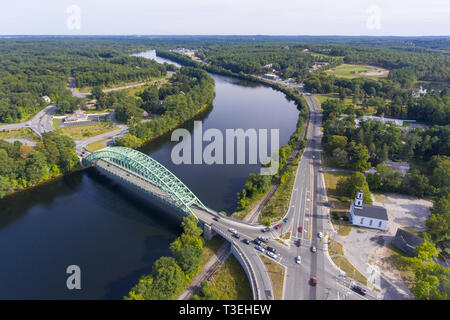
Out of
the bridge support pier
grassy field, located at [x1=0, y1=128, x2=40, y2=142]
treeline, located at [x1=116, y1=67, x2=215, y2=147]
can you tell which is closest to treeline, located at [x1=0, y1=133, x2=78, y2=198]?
treeline, located at [x1=116, y1=67, x2=215, y2=147]

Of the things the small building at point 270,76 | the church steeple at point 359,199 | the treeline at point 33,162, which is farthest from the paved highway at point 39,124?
the small building at point 270,76

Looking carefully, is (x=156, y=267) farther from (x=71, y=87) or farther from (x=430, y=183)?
(x=71, y=87)

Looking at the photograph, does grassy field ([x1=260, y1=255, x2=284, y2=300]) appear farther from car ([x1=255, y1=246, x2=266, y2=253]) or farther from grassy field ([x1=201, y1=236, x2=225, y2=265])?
grassy field ([x1=201, y1=236, x2=225, y2=265])

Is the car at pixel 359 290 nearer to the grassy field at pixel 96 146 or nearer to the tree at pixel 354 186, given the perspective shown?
the tree at pixel 354 186
